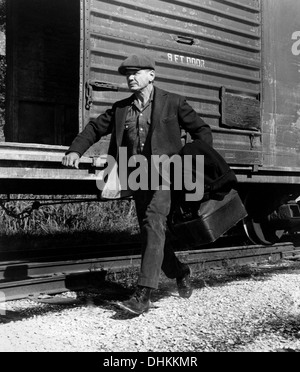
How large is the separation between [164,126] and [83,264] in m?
2.14

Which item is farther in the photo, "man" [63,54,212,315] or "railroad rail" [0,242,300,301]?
"railroad rail" [0,242,300,301]

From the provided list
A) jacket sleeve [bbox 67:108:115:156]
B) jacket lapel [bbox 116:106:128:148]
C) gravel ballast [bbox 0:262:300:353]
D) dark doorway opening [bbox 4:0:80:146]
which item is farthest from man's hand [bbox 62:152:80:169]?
dark doorway opening [bbox 4:0:80:146]

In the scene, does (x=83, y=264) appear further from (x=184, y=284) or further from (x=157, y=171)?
(x=157, y=171)

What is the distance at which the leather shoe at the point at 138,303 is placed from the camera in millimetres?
3902

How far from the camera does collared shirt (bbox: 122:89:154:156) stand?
4277 mm

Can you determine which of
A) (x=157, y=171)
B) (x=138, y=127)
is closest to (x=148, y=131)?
(x=138, y=127)

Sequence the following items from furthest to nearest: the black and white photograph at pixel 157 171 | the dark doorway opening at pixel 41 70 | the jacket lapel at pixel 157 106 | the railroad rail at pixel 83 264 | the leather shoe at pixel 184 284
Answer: the dark doorway opening at pixel 41 70 < the railroad rail at pixel 83 264 < the leather shoe at pixel 184 284 < the jacket lapel at pixel 157 106 < the black and white photograph at pixel 157 171

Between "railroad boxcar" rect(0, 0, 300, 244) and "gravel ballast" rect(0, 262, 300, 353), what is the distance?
1.13m

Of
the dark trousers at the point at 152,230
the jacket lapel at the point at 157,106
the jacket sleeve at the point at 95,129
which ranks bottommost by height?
A: the dark trousers at the point at 152,230

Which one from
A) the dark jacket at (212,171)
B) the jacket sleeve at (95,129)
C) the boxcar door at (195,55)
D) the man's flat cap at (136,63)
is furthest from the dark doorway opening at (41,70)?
Answer: the dark jacket at (212,171)

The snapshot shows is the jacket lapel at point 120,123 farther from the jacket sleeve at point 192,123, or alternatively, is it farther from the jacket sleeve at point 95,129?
the jacket sleeve at point 192,123

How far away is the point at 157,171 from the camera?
13.7 ft

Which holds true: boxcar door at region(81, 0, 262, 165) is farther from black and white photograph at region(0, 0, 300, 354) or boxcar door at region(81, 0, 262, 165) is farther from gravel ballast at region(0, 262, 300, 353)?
gravel ballast at region(0, 262, 300, 353)

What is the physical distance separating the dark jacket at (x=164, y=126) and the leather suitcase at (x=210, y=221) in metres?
0.51
